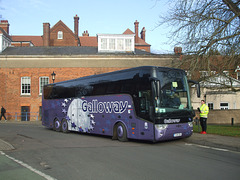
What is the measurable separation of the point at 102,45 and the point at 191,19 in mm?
22423

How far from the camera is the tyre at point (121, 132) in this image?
11.7 meters

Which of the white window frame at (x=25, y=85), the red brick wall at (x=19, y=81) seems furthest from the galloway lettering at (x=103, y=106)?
the white window frame at (x=25, y=85)

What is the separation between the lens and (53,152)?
9031 mm

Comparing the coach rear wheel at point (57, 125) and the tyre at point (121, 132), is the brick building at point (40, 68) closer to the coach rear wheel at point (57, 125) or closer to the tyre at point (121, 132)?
the coach rear wheel at point (57, 125)

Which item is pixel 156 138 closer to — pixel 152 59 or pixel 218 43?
pixel 218 43

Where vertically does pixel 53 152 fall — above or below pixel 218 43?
below

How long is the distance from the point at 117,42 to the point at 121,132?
25.4 meters

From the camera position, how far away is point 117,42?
35656mm

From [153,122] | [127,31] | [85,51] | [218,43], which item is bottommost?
[153,122]

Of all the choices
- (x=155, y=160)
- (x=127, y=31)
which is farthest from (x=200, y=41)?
(x=127, y=31)

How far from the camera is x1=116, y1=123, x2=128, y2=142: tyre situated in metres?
11.7

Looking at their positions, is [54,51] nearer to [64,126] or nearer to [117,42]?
[117,42]

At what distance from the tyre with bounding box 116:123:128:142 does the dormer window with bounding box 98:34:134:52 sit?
24477mm

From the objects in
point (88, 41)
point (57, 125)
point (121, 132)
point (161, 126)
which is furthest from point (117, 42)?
point (88, 41)
